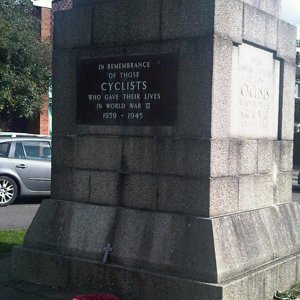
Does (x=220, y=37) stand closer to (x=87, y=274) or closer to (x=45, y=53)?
(x=87, y=274)

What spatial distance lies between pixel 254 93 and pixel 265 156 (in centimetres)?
67

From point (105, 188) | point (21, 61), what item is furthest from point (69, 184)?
point (21, 61)

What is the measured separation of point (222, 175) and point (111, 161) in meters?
1.14

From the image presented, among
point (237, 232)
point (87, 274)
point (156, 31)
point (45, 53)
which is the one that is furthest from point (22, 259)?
point (45, 53)

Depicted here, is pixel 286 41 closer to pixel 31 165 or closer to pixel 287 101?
pixel 287 101

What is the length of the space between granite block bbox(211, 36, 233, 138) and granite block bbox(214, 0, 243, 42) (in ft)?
0.26

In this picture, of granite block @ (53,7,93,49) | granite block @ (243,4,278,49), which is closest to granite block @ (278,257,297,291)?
granite block @ (243,4,278,49)

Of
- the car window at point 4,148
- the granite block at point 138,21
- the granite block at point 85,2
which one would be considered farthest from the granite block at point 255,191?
the car window at point 4,148

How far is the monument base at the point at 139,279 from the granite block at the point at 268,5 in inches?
102

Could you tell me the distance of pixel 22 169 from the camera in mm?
13570

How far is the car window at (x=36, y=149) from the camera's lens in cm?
1388

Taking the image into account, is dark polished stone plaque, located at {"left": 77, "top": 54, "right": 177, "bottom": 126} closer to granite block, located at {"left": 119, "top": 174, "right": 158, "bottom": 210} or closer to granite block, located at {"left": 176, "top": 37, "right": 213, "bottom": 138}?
granite block, located at {"left": 176, "top": 37, "right": 213, "bottom": 138}

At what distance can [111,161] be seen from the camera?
231 inches

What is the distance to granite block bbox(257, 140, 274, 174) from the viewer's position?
6.11m
